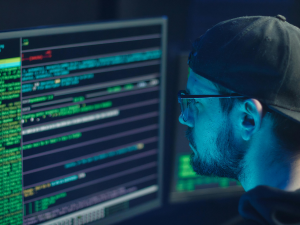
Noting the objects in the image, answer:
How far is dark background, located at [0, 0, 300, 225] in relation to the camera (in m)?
0.97

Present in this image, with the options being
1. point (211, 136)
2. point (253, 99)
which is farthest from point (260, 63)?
point (211, 136)

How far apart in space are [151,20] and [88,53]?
7.8 inches

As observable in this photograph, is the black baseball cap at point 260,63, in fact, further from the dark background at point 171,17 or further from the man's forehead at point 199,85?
the dark background at point 171,17

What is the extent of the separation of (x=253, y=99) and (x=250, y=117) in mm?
42

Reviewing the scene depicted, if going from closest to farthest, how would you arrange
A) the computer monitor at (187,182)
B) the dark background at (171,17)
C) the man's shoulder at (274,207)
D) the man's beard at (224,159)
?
1. the man's shoulder at (274,207)
2. the man's beard at (224,159)
3. the dark background at (171,17)
4. the computer monitor at (187,182)

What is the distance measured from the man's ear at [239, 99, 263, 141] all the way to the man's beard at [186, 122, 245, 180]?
0.03 metres

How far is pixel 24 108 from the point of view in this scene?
79 centimetres

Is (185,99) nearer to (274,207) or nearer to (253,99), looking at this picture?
(253,99)

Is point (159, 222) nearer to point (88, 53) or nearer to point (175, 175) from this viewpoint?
point (175, 175)

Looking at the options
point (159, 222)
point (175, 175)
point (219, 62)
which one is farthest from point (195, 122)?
point (159, 222)

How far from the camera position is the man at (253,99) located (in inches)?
26.3

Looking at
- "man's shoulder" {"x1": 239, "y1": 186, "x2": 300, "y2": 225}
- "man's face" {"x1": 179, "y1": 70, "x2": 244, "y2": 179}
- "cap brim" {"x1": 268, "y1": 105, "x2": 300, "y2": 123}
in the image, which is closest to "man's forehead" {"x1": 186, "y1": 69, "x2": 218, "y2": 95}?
"man's face" {"x1": 179, "y1": 70, "x2": 244, "y2": 179}

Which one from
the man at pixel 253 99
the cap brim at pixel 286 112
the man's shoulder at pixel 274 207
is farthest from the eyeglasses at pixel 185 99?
the man's shoulder at pixel 274 207

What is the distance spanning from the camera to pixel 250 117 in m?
0.70
